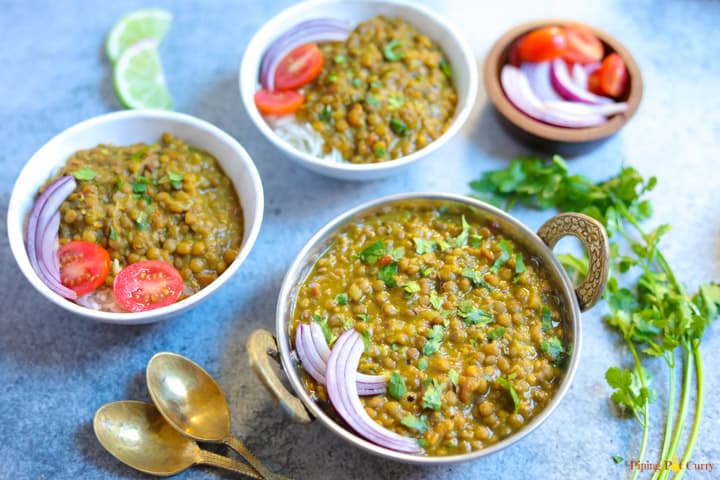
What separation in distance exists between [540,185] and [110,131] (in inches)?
99.6

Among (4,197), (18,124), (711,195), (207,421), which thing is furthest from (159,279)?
(711,195)

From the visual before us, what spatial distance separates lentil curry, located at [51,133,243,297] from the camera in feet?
11.2

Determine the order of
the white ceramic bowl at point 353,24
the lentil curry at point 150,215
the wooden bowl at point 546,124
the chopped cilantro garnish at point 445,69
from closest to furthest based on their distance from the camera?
the lentil curry at point 150,215 → the white ceramic bowl at point 353,24 → the wooden bowl at point 546,124 → the chopped cilantro garnish at point 445,69

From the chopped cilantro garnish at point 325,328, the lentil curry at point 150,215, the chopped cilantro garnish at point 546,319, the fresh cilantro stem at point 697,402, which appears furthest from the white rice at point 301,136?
the fresh cilantro stem at point 697,402

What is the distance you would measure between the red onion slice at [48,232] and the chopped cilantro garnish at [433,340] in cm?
175

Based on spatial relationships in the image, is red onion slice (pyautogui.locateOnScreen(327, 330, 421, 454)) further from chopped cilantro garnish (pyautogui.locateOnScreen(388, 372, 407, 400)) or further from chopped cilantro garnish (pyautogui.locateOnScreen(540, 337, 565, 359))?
chopped cilantro garnish (pyautogui.locateOnScreen(540, 337, 565, 359))

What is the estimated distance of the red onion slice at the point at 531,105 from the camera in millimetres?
4086

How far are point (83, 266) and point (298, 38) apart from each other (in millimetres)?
1948

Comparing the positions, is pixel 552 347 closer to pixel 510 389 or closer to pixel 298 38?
pixel 510 389

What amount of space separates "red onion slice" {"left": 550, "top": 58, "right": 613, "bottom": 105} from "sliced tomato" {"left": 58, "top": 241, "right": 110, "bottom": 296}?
2902 millimetres

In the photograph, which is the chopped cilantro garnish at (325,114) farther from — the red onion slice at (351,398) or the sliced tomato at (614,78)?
the sliced tomato at (614,78)

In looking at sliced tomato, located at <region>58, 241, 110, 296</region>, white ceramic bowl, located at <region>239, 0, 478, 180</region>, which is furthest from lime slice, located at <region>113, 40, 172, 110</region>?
sliced tomato, located at <region>58, 241, 110, 296</region>

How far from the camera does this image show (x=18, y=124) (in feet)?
14.2

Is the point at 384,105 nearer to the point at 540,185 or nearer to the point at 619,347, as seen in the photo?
the point at 540,185
